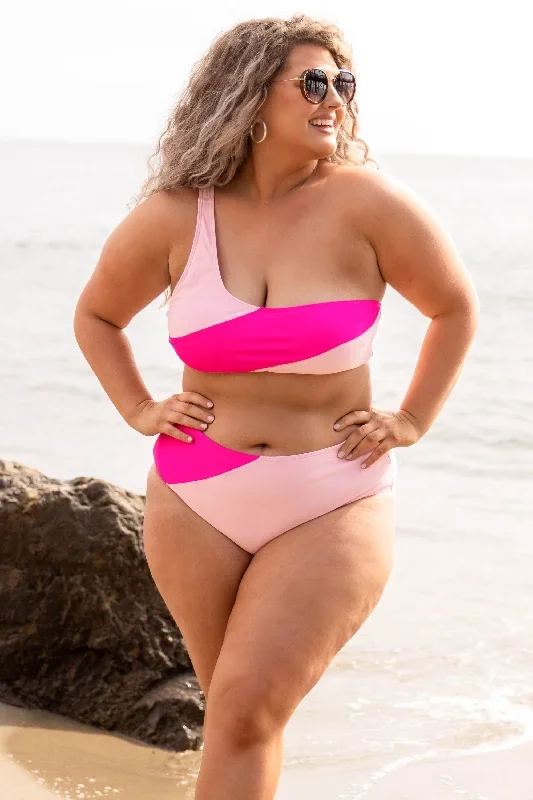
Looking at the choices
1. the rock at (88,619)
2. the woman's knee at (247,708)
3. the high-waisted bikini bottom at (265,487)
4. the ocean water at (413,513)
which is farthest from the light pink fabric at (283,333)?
the rock at (88,619)

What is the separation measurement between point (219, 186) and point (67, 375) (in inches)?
346

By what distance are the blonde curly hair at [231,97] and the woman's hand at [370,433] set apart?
67 centimetres

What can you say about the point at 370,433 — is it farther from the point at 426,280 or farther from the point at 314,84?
the point at 314,84

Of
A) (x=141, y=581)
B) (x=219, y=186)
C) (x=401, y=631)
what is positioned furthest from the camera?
(x=401, y=631)

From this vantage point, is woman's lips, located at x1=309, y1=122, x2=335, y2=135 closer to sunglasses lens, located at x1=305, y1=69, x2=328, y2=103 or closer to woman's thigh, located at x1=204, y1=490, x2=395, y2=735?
sunglasses lens, located at x1=305, y1=69, x2=328, y2=103

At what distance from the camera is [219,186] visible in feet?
10.2

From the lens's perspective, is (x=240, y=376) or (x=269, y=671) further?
(x=240, y=376)

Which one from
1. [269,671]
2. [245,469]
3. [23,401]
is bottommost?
[269,671]

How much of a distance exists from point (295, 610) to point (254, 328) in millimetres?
640

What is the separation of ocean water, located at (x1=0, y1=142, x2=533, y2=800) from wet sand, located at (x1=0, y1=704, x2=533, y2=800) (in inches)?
0.9

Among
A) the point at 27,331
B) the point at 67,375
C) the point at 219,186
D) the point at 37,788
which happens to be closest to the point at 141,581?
the point at 37,788

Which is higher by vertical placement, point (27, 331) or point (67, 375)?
point (27, 331)

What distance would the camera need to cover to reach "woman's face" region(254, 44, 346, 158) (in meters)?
2.98

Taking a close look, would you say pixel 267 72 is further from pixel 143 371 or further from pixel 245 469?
pixel 143 371
